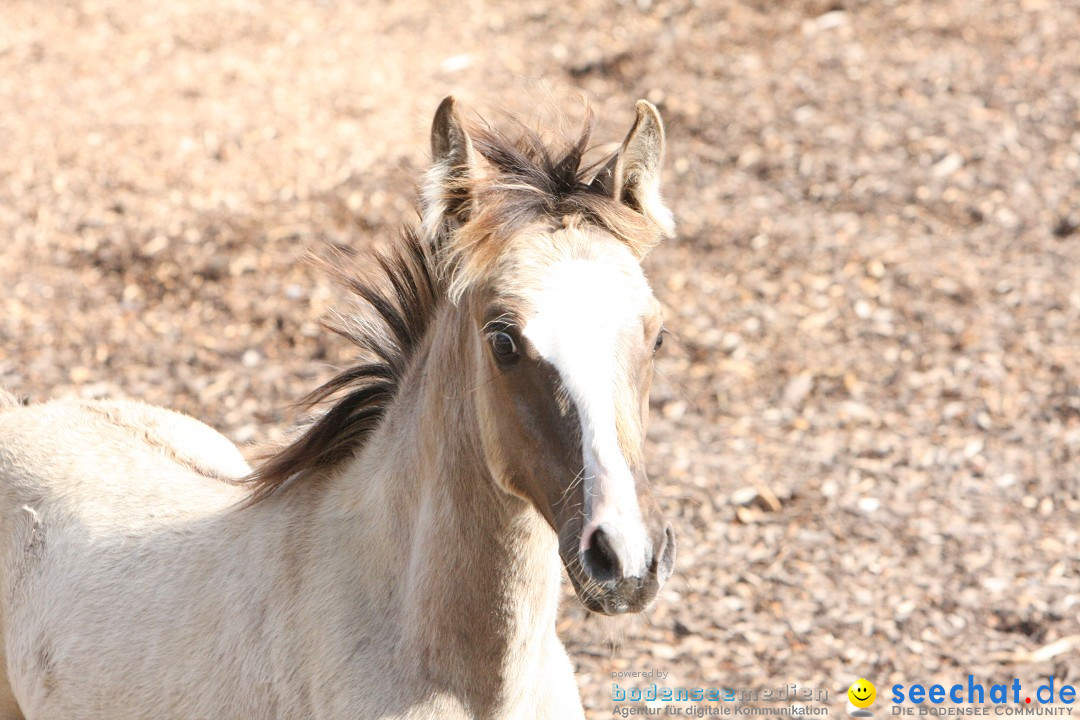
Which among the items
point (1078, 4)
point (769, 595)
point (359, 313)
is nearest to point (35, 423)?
point (359, 313)

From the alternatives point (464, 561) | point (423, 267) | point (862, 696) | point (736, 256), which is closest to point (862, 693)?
point (862, 696)

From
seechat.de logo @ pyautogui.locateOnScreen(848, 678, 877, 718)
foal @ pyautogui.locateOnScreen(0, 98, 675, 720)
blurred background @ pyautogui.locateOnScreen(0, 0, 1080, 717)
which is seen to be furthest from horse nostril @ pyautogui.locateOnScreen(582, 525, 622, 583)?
seechat.de logo @ pyautogui.locateOnScreen(848, 678, 877, 718)

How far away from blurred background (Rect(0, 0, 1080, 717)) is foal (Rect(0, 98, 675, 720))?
31.8 inches

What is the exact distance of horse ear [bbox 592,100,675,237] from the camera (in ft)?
9.46

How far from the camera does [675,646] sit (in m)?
4.79

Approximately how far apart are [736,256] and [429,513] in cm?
505

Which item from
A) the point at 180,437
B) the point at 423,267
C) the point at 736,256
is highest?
the point at 423,267

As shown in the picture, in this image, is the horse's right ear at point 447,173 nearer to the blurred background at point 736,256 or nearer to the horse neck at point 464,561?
the horse neck at point 464,561

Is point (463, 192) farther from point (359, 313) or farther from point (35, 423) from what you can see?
point (35, 423)

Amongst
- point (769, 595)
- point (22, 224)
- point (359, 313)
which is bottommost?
point (769, 595)

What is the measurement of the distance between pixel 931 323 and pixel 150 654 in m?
5.26

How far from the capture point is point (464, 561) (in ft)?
9.11

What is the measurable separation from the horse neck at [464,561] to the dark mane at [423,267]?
22 cm

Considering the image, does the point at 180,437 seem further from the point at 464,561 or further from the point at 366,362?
the point at 464,561
